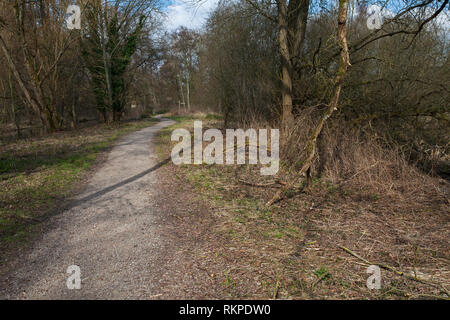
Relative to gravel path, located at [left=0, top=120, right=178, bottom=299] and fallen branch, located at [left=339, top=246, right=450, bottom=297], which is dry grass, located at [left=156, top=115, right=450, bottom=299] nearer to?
fallen branch, located at [left=339, top=246, right=450, bottom=297]

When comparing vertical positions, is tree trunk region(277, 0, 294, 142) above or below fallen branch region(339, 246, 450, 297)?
above

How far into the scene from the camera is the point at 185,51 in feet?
107

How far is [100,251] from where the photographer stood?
3666 mm

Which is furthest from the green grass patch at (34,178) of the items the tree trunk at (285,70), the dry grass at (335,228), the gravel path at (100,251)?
the tree trunk at (285,70)

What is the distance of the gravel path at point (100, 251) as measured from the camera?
292cm

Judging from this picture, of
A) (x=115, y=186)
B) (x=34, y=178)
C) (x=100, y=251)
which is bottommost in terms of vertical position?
(x=100, y=251)

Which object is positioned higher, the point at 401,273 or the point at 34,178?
the point at 34,178

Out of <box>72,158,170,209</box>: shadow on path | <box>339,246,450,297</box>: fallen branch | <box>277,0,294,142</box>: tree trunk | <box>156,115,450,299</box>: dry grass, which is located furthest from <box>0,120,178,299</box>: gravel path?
<box>277,0,294,142</box>: tree trunk

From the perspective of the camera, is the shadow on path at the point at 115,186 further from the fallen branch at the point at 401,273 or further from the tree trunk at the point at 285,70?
the fallen branch at the point at 401,273

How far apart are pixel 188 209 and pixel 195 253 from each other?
1598 millimetres

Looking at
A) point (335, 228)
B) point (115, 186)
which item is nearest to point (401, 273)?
point (335, 228)

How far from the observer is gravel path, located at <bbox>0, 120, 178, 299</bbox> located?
115 inches

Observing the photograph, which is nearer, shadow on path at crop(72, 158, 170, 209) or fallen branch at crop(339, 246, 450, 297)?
fallen branch at crop(339, 246, 450, 297)

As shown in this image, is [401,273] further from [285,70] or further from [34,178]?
[34,178]
